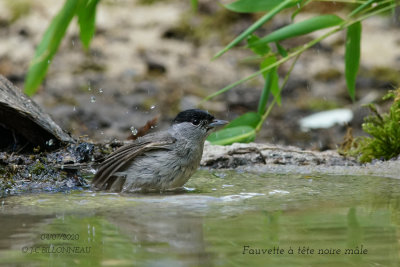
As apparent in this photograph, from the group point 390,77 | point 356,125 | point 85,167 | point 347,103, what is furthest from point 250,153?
point 390,77

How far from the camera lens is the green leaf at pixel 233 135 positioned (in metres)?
5.12

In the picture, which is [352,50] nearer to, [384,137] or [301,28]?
[301,28]

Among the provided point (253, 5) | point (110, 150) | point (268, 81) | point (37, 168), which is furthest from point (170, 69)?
point (37, 168)

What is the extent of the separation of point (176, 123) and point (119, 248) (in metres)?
2.50

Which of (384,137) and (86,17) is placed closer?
(86,17)

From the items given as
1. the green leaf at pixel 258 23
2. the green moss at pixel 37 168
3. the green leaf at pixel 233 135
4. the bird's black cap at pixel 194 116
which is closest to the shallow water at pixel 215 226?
the green moss at pixel 37 168

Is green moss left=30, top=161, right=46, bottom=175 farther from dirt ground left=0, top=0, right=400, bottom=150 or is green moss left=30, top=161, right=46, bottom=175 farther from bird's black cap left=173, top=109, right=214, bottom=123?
dirt ground left=0, top=0, right=400, bottom=150

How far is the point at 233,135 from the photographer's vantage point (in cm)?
514

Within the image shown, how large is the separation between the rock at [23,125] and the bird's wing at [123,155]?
42 cm

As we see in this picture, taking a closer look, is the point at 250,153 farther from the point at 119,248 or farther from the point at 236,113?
the point at 236,113

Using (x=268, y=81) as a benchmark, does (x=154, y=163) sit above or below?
below

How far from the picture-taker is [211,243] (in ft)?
7.70

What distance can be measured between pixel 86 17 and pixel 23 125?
148cm

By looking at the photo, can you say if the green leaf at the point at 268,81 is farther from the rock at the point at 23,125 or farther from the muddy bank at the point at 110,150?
the rock at the point at 23,125
